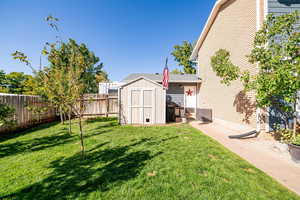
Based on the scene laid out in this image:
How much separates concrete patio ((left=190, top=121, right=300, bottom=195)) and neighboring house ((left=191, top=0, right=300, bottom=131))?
1217mm

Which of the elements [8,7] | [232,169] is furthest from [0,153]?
[8,7]

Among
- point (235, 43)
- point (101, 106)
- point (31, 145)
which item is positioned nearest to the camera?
point (31, 145)

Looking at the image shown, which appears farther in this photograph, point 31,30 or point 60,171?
point 31,30

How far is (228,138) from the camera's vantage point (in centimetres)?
495

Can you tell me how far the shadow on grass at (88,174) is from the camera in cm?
196

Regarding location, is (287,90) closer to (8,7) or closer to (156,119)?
(156,119)

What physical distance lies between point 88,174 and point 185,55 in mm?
24993

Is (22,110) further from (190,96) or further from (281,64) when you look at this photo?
(190,96)

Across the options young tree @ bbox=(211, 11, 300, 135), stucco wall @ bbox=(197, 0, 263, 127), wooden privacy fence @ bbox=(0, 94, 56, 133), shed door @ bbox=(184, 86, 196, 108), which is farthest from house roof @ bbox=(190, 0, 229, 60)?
wooden privacy fence @ bbox=(0, 94, 56, 133)

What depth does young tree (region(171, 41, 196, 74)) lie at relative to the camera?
23.4 metres

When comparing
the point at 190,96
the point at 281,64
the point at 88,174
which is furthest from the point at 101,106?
the point at 281,64

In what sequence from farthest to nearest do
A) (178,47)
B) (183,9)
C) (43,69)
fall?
(178,47) → (183,9) → (43,69)

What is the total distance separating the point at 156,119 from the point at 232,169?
4960 mm

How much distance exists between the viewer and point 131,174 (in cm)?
247
